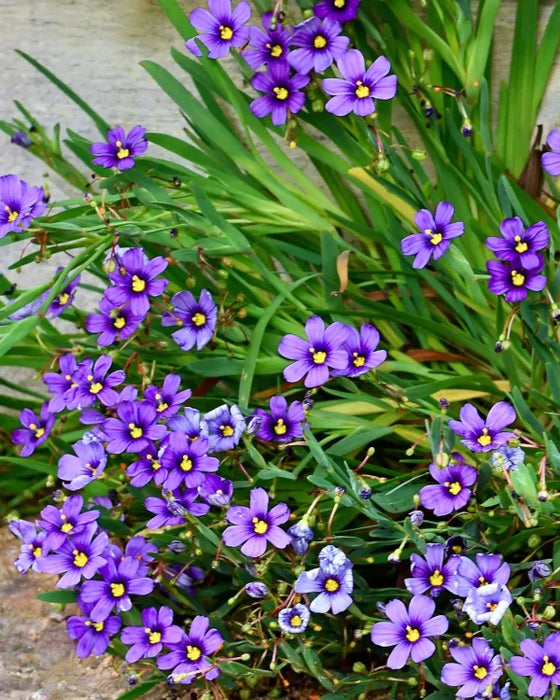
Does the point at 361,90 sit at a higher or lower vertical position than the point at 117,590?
higher

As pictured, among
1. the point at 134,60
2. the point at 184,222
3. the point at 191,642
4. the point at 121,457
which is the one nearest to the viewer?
the point at 191,642

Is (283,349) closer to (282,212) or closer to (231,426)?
(231,426)

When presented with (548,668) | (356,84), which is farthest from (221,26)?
(548,668)

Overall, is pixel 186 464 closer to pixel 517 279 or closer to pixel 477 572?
pixel 477 572

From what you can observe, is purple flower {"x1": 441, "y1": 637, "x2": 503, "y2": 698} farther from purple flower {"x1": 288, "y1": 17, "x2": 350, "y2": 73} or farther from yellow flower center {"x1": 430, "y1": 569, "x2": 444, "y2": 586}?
purple flower {"x1": 288, "y1": 17, "x2": 350, "y2": 73}

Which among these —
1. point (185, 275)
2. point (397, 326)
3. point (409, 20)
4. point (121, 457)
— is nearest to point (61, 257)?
point (185, 275)
